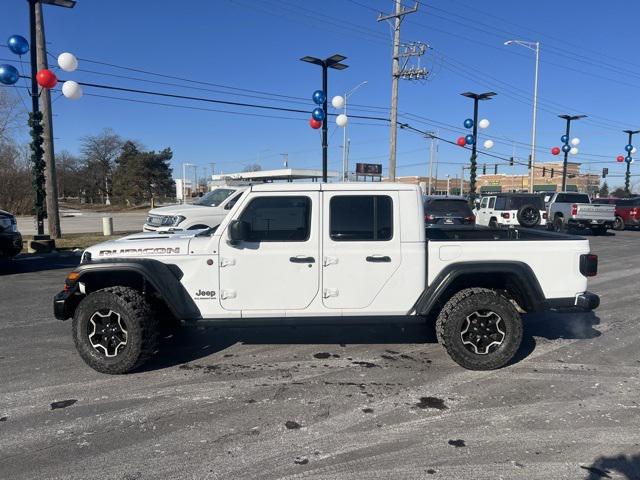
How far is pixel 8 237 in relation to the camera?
10258 mm

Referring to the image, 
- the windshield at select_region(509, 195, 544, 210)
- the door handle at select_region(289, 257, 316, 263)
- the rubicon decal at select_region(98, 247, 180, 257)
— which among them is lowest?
the door handle at select_region(289, 257, 316, 263)

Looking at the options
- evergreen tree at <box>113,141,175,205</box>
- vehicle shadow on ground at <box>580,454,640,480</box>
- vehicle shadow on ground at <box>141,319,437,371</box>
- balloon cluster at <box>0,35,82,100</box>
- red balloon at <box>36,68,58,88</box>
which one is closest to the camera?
vehicle shadow on ground at <box>580,454,640,480</box>

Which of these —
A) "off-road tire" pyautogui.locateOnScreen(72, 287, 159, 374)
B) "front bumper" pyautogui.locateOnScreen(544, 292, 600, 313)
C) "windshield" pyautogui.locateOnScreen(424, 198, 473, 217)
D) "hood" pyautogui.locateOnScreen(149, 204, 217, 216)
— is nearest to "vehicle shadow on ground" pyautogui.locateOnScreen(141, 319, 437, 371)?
"off-road tire" pyautogui.locateOnScreen(72, 287, 159, 374)

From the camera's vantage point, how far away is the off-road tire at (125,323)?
14.8ft

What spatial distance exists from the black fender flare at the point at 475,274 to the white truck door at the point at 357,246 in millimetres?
410

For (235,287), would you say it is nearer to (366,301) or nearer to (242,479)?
(366,301)

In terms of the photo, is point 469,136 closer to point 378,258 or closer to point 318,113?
point 318,113

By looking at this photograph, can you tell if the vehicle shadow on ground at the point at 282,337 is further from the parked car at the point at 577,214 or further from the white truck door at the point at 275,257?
the parked car at the point at 577,214

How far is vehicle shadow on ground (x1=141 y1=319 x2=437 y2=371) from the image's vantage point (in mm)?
5422

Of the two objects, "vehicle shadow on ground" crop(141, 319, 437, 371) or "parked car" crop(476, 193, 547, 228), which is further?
"parked car" crop(476, 193, 547, 228)

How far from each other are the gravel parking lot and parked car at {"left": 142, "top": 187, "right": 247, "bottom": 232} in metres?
6.05

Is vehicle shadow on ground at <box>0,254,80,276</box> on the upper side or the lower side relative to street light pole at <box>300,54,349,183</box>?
lower

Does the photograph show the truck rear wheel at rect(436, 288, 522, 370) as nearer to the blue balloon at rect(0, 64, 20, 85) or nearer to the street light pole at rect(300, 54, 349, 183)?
the blue balloon at rect(0, 64, 20, 85)

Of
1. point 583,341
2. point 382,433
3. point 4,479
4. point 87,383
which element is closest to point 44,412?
point 87,383
